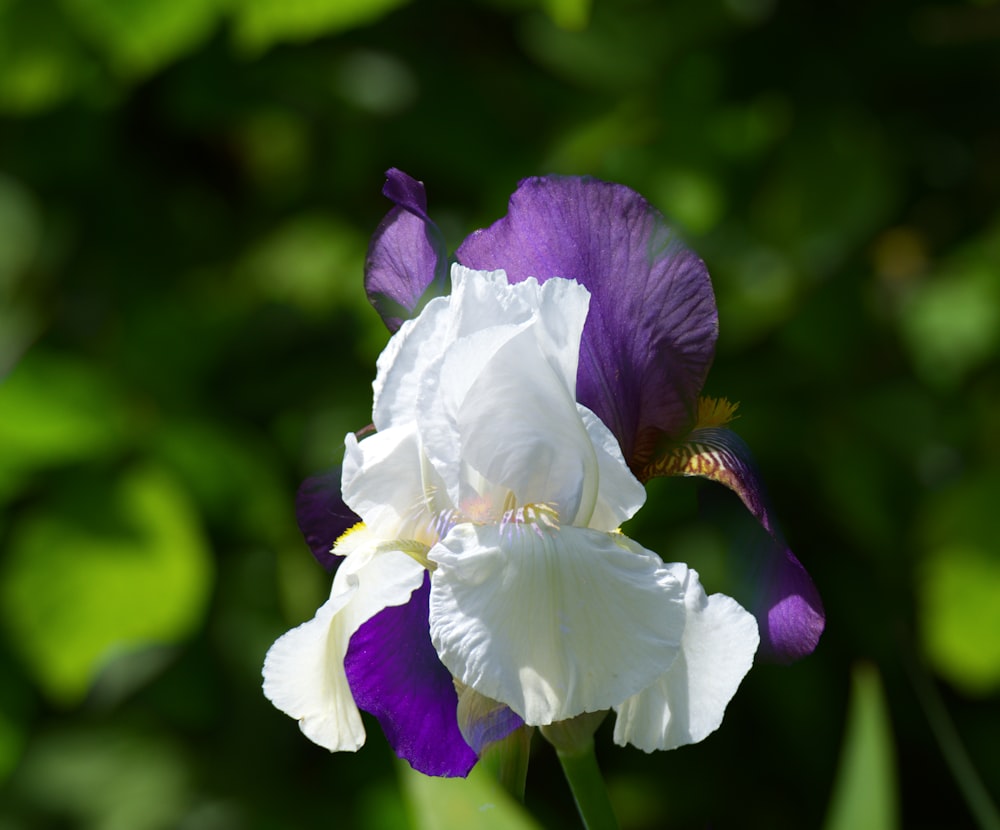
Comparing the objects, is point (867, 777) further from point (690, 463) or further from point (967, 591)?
point (967, 591)

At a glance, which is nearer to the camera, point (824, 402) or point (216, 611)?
point (824, 402)

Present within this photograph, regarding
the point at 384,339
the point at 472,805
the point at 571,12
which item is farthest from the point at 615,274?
the point at 384,339

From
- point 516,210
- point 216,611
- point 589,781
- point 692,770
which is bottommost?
point 692,770

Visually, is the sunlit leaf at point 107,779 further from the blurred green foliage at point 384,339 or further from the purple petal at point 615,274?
the purple petal at point 615,274

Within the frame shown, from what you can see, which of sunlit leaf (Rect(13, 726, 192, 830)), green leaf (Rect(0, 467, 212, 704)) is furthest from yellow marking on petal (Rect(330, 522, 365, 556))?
sunlit leaf (Rect(13, 726, 192, 830))

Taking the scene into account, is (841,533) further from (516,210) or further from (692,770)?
(516,210)

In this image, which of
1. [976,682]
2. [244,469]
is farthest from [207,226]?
[976,682]

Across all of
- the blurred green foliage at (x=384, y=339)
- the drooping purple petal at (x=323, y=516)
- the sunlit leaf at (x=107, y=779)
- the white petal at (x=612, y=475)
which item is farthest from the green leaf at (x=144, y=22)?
the sunlit leaf at (x=107, y=779)
